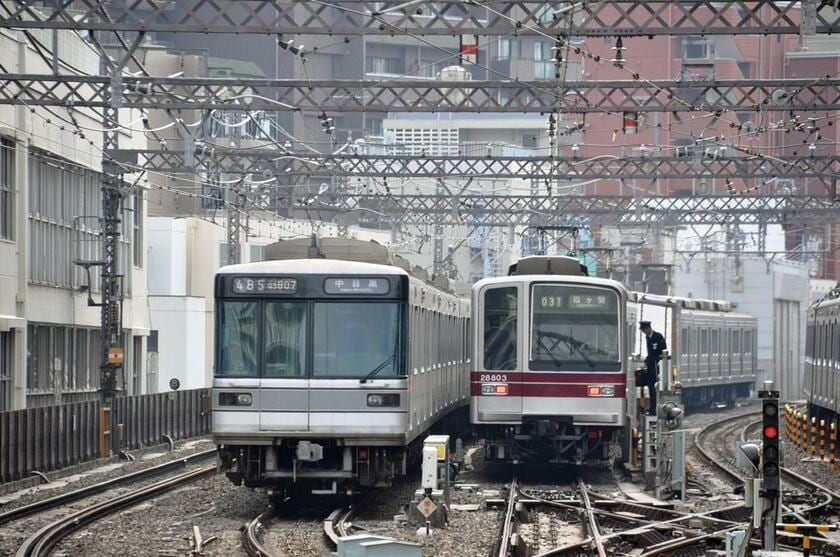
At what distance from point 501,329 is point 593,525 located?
19.8ft

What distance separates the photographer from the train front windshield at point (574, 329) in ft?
68.0

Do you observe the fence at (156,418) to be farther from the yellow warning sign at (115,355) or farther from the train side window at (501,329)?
the train side window at (501,329)

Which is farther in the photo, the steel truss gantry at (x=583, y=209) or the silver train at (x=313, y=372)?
the steel truss gantry at (x=583, y=209)

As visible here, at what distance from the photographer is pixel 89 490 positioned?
20.2m

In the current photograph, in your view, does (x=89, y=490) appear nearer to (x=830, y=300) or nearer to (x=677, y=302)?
(x=830, y=300)

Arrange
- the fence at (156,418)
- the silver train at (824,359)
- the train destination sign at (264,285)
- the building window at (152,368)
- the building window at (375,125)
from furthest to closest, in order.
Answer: the building window at (375,125), the building window at (152,368), the fence at (156,418), the silver train at (824,359), the train destination sign at (264,285)

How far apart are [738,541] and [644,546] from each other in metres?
3.32

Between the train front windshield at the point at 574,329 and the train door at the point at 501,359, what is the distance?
0.23 meters

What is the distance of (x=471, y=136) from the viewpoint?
79.1 metres

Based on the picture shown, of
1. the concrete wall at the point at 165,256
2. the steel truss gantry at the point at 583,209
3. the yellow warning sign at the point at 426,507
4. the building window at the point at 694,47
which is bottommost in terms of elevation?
the yellow warning sign at the point at 426,507

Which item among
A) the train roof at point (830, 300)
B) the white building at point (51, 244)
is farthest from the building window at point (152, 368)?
the train roof at point (830, 300)

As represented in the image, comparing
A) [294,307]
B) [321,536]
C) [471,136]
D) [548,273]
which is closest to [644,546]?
[321,536]

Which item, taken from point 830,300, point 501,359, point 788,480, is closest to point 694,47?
point 830,300

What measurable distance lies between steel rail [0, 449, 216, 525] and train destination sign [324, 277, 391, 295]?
4.06m
